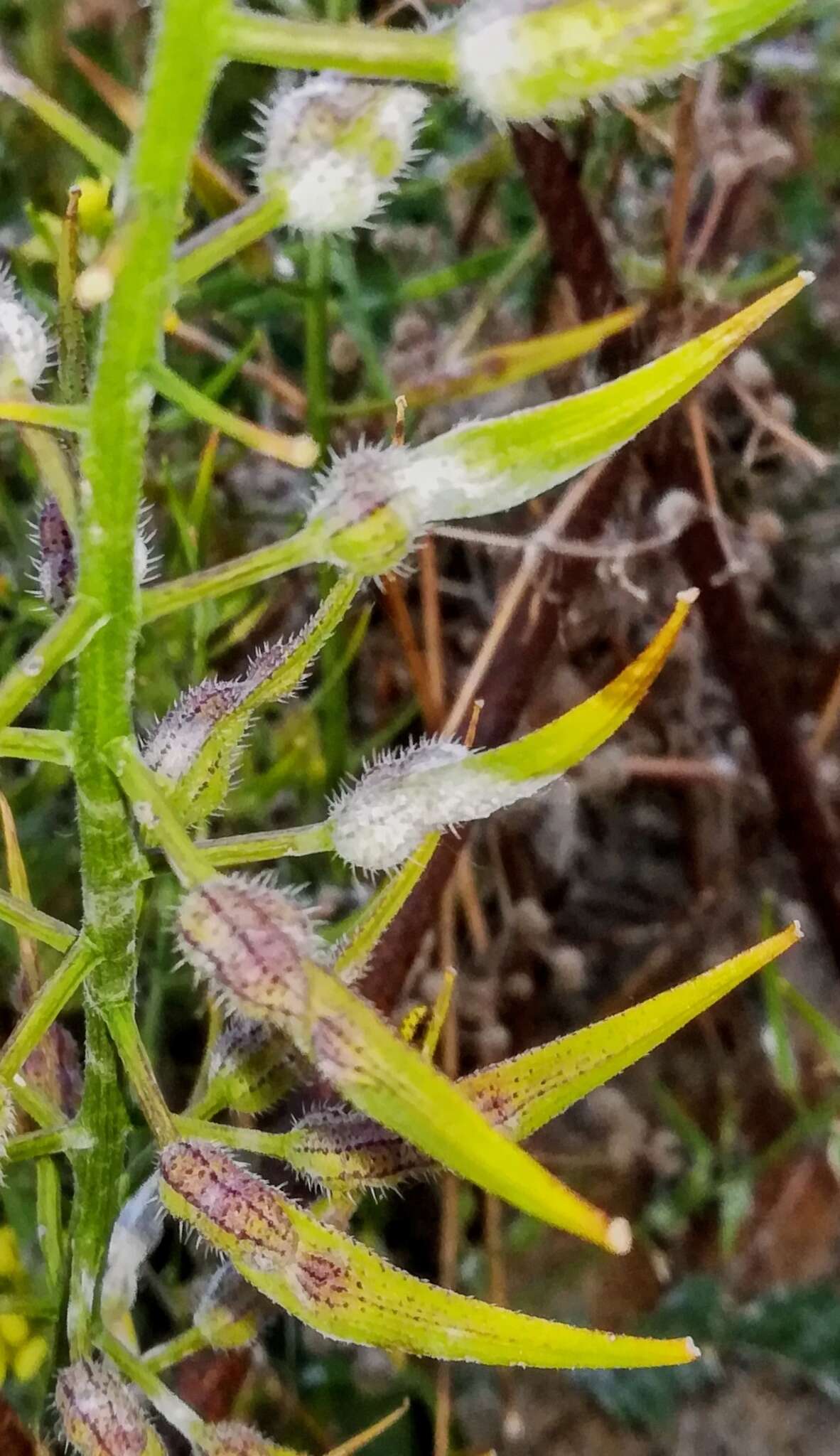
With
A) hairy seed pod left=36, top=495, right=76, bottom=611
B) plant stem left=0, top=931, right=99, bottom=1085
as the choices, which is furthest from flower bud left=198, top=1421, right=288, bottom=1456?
hairy seed pod left=36, top=495, right=76, bottom=611

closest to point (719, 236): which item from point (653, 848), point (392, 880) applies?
point (653, 848)

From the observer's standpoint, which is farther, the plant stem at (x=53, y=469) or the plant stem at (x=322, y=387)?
the plant stem at (x=322, y=387)

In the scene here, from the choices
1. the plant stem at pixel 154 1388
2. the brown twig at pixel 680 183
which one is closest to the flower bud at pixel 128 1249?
the plant stem at pixel 154 1388

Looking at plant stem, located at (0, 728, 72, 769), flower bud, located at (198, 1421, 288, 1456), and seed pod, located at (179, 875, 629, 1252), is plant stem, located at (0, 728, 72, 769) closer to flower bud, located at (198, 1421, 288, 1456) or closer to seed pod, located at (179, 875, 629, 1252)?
seed pod, located at (179, 875, 629, 1252)

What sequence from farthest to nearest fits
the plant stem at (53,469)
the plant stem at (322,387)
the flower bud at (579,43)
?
the plant stem at (322,387), the plant stem at (53,469), the flower bud at (579,43)

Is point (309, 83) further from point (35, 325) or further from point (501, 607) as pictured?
point (501, 607)

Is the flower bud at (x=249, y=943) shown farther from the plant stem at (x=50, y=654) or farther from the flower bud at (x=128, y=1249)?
the flower bud at (x=128, y=1249)
